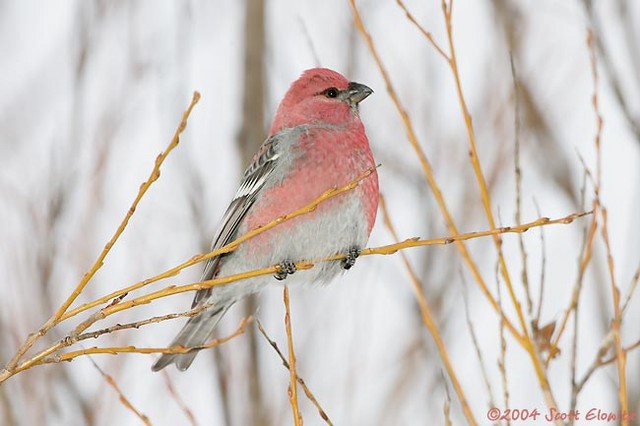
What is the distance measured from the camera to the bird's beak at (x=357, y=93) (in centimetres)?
511

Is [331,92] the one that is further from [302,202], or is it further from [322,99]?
[302,202]

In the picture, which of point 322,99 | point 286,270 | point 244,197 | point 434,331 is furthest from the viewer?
point 322,99

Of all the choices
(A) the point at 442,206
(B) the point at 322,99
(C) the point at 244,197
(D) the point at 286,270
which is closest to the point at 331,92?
(B) the point at 322,99

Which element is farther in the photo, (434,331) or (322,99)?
(322,99)

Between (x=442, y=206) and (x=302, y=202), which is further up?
(x=302, y=202)

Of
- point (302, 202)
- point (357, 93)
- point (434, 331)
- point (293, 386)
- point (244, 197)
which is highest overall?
point (357, 93)

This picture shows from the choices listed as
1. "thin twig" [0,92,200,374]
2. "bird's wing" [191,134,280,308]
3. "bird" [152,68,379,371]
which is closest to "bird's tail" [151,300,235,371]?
"bird" [152,68,379,371]

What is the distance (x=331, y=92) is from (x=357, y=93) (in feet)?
0.53

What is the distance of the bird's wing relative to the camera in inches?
190

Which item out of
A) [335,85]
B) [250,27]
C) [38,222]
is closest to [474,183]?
[335,85]

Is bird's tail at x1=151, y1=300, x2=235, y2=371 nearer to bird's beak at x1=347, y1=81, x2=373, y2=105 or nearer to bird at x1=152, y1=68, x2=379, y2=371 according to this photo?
bird at x1=152, y1=68, x2=379, y2=371

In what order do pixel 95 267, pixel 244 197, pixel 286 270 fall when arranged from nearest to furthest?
pixel 95 267
pixel 286 270
pixel 244 197

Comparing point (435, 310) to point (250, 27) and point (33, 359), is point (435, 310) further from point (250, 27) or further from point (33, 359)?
point (33, 359)

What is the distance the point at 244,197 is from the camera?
488cm
